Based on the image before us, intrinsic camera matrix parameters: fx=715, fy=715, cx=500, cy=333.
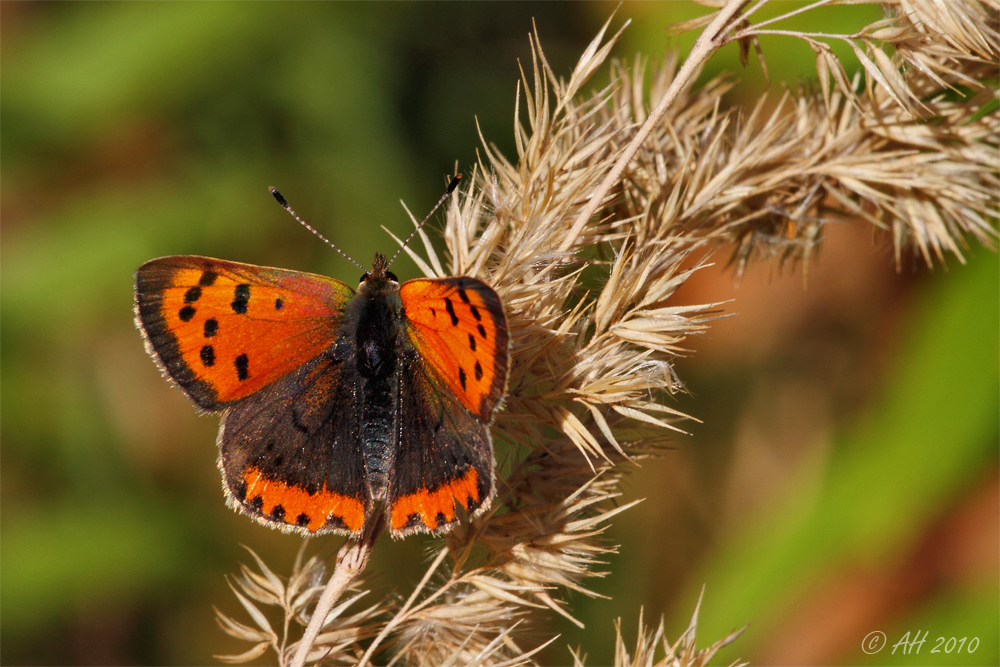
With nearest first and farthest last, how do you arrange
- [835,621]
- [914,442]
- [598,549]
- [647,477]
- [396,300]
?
[598,549], [396,300], [914,442], [835,621], [647,477]

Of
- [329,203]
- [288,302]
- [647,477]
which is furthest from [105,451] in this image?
[647,477]

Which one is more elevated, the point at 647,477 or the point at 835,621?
the point at 647,477

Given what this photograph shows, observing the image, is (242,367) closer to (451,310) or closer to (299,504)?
(299,504)

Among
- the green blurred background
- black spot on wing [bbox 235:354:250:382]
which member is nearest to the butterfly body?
black spot on wing [bbox 235:354:250:382]

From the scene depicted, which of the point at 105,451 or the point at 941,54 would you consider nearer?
the point at 941,54

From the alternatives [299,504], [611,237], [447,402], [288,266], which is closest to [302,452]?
[299,504]

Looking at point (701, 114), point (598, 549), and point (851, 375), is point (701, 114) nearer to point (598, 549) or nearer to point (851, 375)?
point (598, 549)
